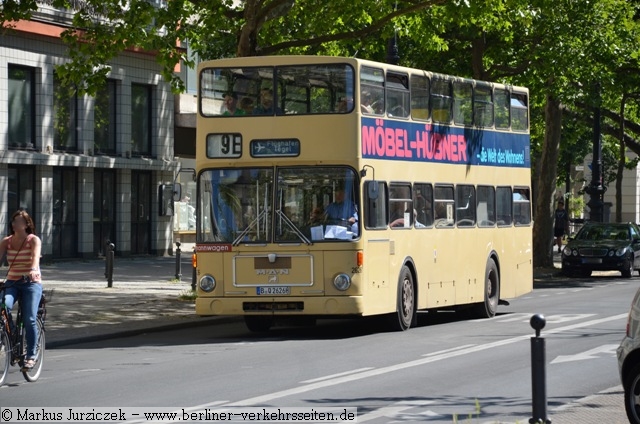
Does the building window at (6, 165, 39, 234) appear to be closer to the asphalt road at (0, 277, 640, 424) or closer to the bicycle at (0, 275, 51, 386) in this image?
the asphalt road at (0, 277, 640, 424)

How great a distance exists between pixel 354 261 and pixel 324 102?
2.35 metres

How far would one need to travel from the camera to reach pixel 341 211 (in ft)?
64.9

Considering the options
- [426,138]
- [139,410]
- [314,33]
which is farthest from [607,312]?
[139,410]

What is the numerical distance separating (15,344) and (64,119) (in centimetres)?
2664

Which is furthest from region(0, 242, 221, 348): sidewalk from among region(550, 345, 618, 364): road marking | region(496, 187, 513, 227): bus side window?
region(550, 345, 618, 364): road marking

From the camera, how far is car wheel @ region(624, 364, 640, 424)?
1074cm

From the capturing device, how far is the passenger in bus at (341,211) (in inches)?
778

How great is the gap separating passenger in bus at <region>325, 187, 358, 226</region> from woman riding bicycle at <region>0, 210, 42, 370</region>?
234 inches

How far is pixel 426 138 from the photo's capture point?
73.6ft

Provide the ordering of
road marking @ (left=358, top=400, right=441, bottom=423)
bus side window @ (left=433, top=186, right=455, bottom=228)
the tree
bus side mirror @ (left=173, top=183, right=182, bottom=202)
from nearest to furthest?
road marking @ (left=358, top=400, right=441, bottom=423) < bus side window @ (left=433, top=186, right=455, bottom=228) < bus side mirror @ (left=173, top=183, right=182, bottom=202) < the tree

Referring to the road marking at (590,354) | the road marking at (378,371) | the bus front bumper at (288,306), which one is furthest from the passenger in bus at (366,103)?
the road marking at (590,354)

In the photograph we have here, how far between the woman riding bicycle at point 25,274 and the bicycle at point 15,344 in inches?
2.5

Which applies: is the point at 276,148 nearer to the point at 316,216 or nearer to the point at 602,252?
the point at 316,216

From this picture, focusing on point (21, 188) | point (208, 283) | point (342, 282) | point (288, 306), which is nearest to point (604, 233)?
point (21, 188)
